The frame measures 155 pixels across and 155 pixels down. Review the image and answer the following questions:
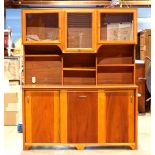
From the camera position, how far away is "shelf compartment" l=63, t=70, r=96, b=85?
4.91m

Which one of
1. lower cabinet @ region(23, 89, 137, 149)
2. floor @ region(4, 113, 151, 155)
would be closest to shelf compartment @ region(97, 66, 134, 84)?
lower cabinet @ region(23, 89, 137, 149)

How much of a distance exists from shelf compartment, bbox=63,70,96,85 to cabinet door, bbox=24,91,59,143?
1.46 feet

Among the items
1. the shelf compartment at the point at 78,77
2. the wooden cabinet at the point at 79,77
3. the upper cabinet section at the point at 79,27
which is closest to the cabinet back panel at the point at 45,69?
the wooden cabinet at the point at 79,77

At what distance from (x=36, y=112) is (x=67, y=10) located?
1.45m

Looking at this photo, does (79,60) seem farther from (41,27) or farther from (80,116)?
(80,116)

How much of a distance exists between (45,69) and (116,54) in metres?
1.04

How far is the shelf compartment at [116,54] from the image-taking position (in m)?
4.87

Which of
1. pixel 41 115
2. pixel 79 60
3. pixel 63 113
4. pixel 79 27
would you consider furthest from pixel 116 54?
pixel 41 115

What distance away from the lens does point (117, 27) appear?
15.8 feet

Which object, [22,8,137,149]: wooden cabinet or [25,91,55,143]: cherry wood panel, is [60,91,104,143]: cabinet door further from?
[25,91,55,143]: cherry wood panel

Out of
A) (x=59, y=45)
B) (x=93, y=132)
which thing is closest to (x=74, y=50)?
(x=59, y=45)

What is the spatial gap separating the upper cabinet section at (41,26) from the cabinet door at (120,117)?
1.10 metres

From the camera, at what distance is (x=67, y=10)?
4.66 metres

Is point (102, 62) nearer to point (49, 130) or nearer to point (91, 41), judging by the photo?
point (91, 41)
